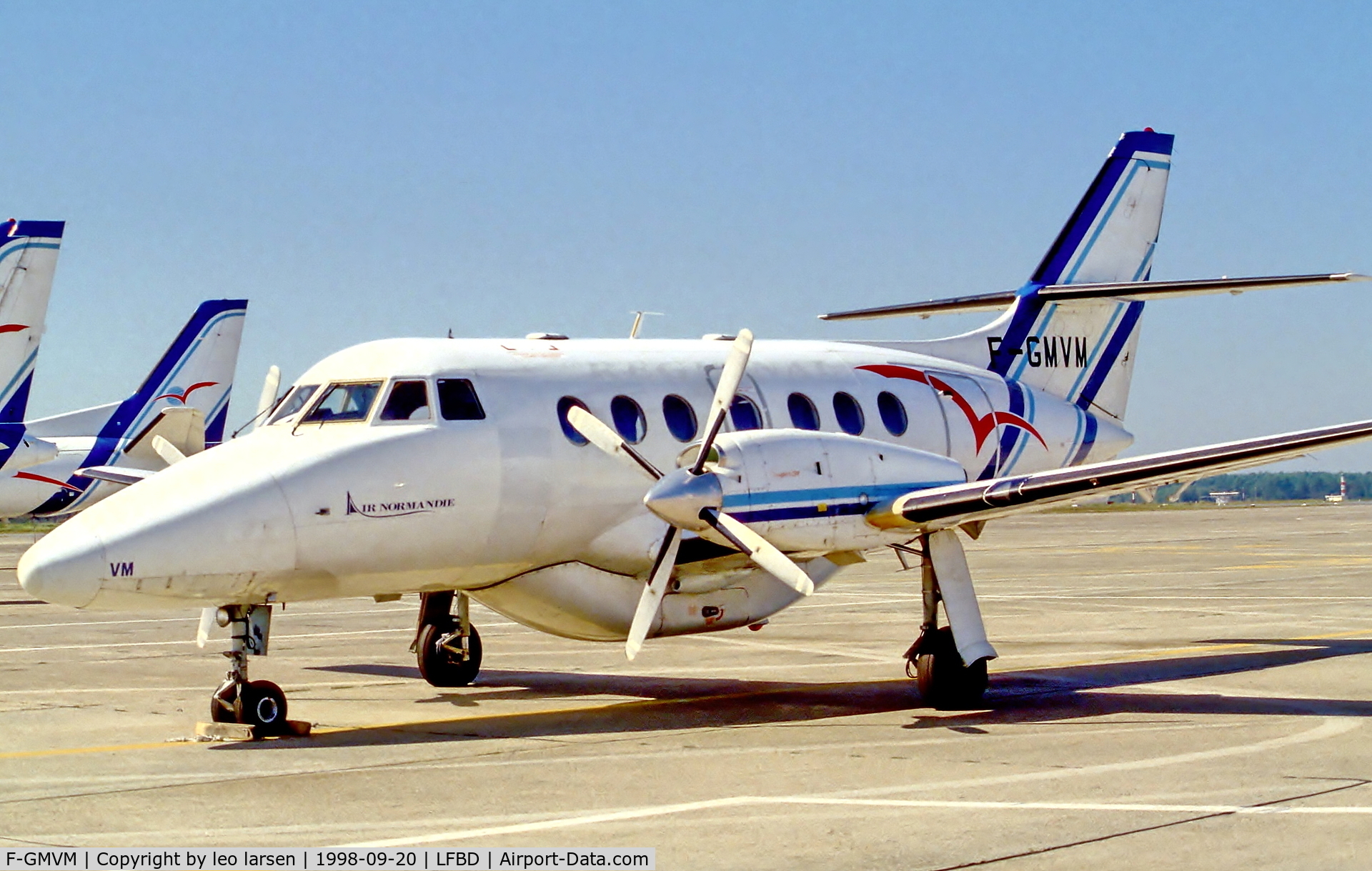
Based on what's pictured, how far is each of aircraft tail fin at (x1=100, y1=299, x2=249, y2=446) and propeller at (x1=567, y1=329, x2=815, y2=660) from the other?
107 ft

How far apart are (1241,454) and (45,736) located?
9.95 metres

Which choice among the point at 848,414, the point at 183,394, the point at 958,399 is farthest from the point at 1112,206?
the point at 183,394

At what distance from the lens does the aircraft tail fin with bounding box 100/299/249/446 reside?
4341cm

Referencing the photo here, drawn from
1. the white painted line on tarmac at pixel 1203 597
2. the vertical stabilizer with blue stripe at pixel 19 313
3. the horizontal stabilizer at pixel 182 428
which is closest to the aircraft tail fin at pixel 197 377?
the horizontal stabilizer at pixel 182 428

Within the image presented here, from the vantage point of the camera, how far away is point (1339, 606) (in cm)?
2281

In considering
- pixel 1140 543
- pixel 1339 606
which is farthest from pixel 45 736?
pixel 1140 543

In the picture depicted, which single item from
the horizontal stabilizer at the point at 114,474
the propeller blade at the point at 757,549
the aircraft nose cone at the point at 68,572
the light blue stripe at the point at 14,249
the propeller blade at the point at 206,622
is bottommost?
the propeller blade at the point at 206,622

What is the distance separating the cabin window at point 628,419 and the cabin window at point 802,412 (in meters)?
1.67

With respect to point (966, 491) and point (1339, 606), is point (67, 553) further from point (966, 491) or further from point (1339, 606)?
point (1339, 606)

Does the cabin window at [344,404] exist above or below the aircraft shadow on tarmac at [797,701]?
above

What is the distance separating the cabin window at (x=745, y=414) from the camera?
1436cm

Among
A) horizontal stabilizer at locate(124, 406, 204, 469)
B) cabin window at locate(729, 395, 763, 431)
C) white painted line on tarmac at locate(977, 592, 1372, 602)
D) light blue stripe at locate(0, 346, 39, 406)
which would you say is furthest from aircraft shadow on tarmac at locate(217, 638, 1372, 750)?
horizontal stabilizer at locate(124, 406, 204, 469)

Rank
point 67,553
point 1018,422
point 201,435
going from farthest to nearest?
1. point 201,435
2. point 1018,422
3. point 67,553

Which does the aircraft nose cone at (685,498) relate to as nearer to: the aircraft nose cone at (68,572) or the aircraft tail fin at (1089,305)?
the aircraft nose cone at (68,572)
